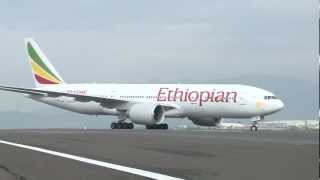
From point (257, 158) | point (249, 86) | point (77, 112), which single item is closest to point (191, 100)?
point (249, 86)

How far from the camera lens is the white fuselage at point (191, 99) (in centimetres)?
4809

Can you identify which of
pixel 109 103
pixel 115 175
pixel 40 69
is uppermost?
pixel 40 69

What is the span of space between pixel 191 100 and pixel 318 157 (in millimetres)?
35018

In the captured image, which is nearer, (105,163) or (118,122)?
(105,163)

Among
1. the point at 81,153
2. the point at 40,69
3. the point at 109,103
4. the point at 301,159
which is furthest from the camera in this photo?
the point at 40,69

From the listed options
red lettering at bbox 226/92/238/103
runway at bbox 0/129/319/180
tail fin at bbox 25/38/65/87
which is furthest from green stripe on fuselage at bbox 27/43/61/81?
runway at bbox 0/129/319/180

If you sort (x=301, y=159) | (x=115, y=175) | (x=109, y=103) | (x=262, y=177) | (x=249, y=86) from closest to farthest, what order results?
1. (x=262, y=177)
2. (x=115, y=175)
3. (x=301, y=159)
4. (x=249, y=86)
5. (x=109, y=103)

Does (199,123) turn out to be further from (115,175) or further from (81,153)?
(115,175)

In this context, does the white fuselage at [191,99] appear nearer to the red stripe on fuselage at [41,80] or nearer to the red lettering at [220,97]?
the red lettering at [220,97]

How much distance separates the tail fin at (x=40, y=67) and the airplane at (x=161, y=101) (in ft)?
9.04

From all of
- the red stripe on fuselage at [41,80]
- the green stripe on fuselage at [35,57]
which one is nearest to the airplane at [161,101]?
the red stripe on fuselage at [41,80]

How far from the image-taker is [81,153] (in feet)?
61.7

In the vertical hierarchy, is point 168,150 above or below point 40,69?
below

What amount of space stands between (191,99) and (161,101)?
2.92 meters
